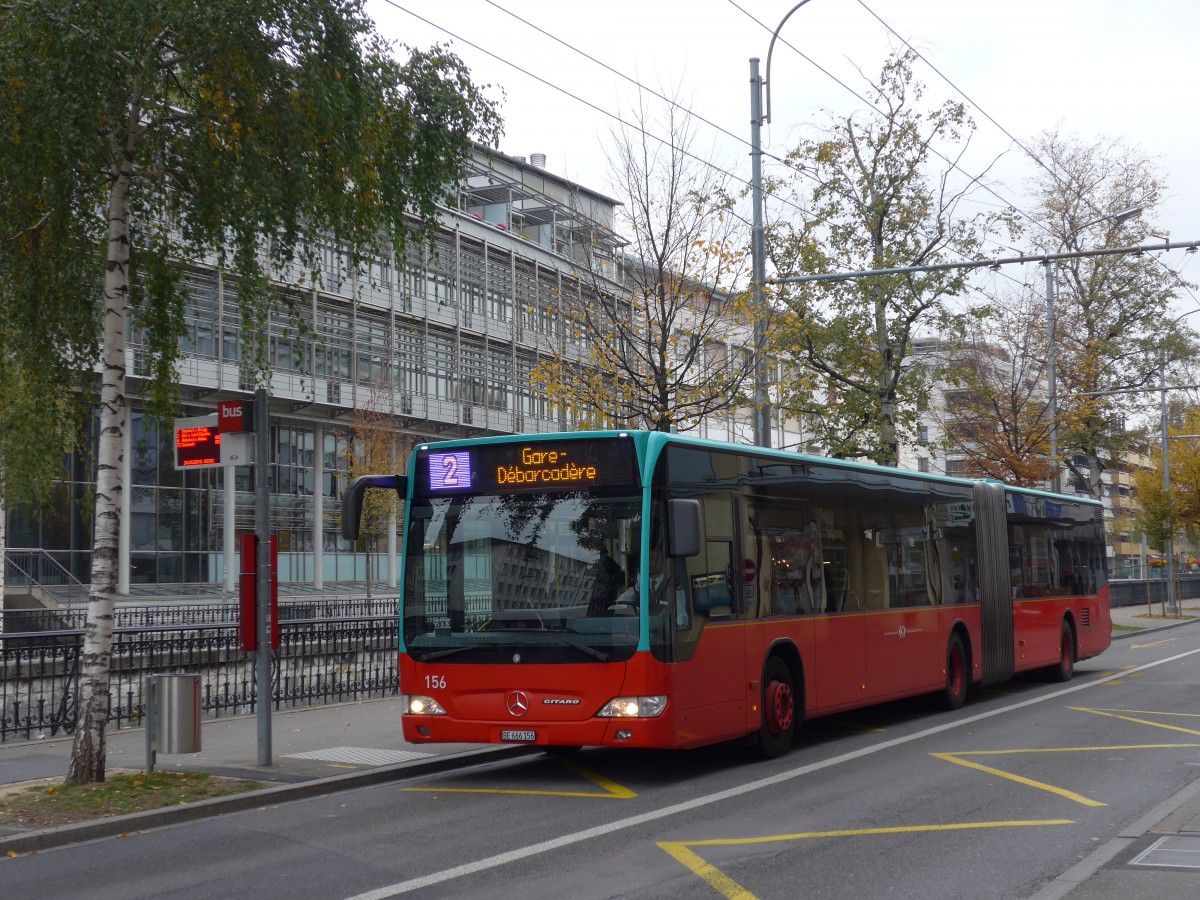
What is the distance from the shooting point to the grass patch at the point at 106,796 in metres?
9.36

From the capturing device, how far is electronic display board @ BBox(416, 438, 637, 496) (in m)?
11.1

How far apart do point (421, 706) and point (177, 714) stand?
2.00 metres

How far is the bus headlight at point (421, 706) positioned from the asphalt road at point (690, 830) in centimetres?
63

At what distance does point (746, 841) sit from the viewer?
853cm

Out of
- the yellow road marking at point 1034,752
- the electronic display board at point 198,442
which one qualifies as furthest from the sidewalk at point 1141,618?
the electronic display board at point 198,442

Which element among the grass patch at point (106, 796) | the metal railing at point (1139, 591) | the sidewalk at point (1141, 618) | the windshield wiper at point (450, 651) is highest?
the windshield wiper at point (450, 651)

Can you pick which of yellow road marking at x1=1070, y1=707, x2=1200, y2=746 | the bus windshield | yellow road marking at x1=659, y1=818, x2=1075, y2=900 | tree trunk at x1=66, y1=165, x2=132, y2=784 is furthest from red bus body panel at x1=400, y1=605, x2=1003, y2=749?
yellow road marking at x1=1070, y1=707, x2=1200, y2=746

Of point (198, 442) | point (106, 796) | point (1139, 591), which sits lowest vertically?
point (106, 796)

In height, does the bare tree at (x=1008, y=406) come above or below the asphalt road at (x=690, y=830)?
above

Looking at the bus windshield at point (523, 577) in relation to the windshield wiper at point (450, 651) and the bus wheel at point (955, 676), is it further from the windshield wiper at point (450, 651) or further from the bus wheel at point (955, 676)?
the bus wheel at point (955, 676)

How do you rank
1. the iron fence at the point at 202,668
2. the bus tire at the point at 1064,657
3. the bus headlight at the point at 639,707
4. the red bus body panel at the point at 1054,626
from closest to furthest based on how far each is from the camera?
the bus headlight at the point at 639,707
the iron fence at the point at 202,668
the red bus body panel at the point at 1054,626
the bus tire at the point at 1064,657

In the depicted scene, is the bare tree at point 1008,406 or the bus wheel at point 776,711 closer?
the bus wheel at point 776,711

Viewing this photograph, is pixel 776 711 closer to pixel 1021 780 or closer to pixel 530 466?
pixel 1021 780

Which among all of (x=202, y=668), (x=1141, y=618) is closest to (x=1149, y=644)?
(x=1141, y=618)
